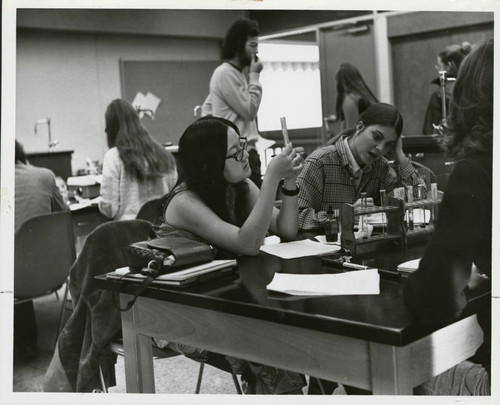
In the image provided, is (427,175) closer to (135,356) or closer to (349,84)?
(135,356)

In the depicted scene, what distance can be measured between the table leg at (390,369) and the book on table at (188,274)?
453 mm

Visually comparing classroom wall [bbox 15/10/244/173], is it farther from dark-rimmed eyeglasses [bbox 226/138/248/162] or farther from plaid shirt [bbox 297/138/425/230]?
dark-rimmed eyeglasses [bbox 226/138/248/162]

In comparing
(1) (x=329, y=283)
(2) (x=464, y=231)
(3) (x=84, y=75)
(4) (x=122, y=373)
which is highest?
(3) (x=84, y=75)

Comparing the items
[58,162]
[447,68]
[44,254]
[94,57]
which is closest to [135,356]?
[44,254]

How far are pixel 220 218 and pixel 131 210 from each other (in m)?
1.28

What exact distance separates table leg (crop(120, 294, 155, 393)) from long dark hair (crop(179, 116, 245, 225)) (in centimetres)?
44

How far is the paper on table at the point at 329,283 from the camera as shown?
4.37 ft

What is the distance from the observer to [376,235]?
5.93 ft

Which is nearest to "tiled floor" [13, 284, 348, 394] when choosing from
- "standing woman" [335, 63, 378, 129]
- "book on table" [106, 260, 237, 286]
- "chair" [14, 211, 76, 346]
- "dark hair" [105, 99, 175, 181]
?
"chair" [14, 211, 76, 346]

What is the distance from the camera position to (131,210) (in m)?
3.08

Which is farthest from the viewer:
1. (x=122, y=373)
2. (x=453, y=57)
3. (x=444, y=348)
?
(x=453, y=57)

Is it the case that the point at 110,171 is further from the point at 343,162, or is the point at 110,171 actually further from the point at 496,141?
the point at 496,141

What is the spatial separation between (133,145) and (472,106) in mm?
1991
